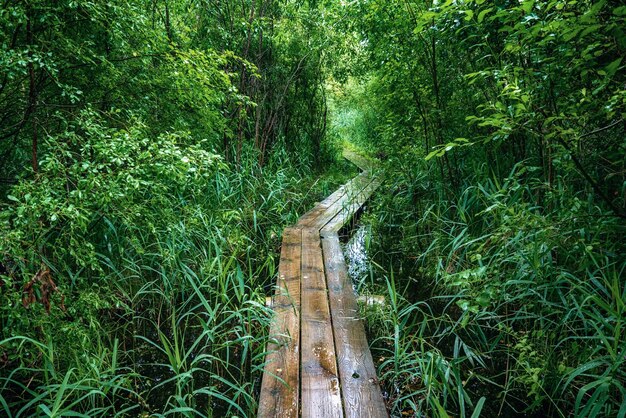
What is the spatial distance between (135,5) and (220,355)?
298cm

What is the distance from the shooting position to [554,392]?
198cm

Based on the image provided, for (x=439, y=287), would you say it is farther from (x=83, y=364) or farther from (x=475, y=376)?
(x=83, y=364)

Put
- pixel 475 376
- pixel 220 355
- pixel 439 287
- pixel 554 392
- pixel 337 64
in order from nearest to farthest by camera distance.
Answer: pixel 554 392 < pixel 475 376 < pixel 220 355 < pixel 439 287 < pixel 337 64

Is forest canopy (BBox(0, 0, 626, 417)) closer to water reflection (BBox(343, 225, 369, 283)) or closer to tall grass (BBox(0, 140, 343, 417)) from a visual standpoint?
tall grass (BBox(0, 140, 343, 417))

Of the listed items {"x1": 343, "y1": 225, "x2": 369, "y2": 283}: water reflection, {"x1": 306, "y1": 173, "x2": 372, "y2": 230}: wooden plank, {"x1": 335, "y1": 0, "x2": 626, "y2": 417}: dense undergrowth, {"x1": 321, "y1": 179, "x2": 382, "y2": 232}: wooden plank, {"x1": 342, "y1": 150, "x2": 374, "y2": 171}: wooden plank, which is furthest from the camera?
{"x1": 342, "y1": 150, "x2": 374, "y2": 171}: wooden plank

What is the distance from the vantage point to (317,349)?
2301 millimetres

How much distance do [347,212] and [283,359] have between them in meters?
3.35

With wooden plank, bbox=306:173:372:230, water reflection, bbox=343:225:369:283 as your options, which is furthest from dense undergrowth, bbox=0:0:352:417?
water reflection, bbox=343:225:369:283

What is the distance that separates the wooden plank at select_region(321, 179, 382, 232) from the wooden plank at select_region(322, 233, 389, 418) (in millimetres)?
1413

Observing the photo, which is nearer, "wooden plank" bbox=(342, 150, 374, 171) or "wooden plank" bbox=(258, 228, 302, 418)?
"wooden plank" bbox=(258, 228, 302, 418)

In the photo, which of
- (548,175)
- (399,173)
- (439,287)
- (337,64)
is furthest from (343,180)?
(548,175)

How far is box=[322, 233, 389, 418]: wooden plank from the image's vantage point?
6.12 feet

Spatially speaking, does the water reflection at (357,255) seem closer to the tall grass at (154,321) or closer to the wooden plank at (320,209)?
the wooden plank at (320,209)

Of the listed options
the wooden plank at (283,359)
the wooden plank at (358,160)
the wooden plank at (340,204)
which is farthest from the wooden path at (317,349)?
the wooden plank at (358,160)
